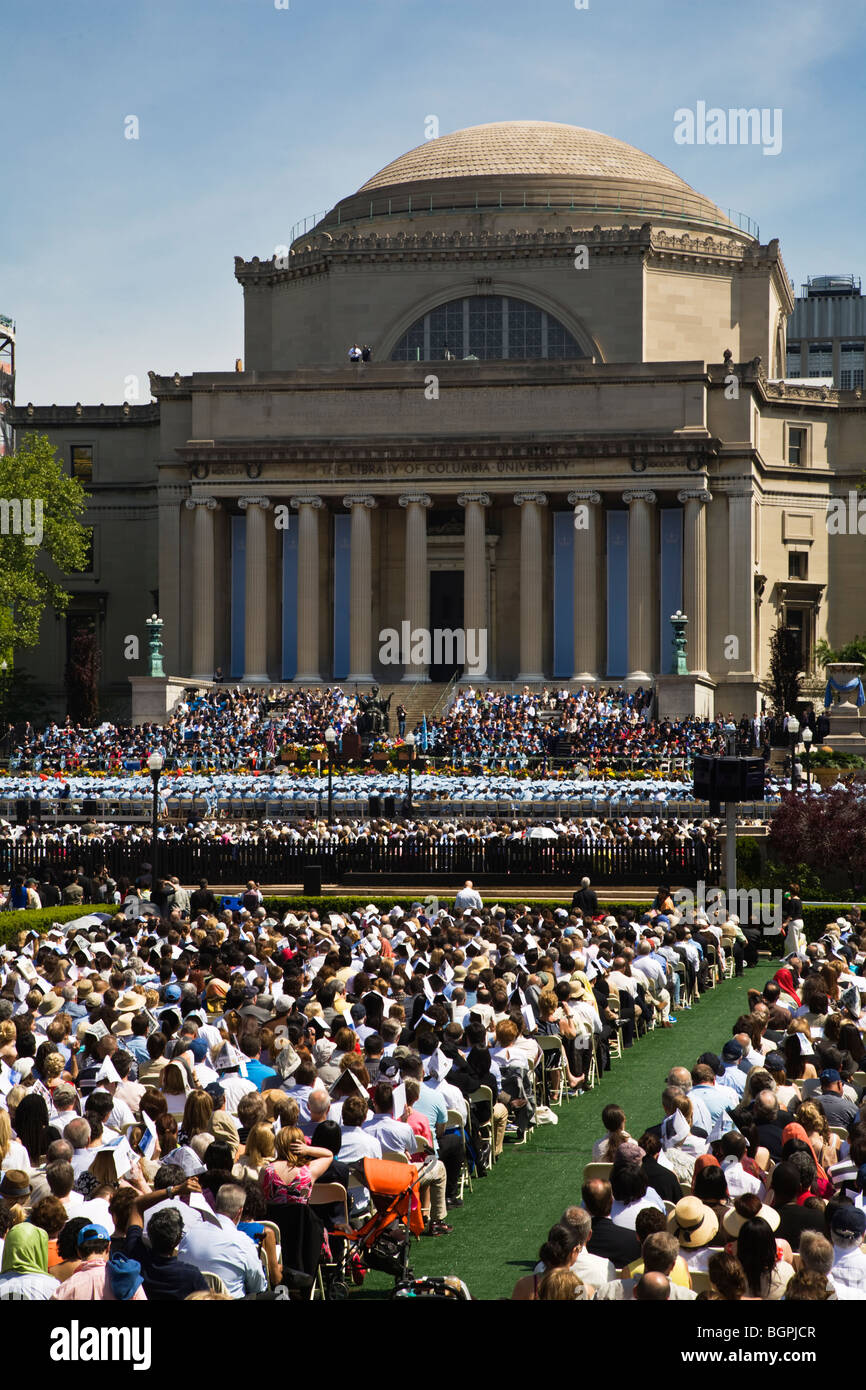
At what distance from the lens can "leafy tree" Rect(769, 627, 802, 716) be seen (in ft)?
256

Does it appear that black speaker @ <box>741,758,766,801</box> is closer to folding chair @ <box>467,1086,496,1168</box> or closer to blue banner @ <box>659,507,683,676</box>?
folding chair @ <box>467,1086,496,1168</box>

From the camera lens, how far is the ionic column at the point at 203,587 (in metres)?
79.4

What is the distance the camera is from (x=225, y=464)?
79.2 metres

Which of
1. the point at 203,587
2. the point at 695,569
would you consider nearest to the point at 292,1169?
the point at 695,569

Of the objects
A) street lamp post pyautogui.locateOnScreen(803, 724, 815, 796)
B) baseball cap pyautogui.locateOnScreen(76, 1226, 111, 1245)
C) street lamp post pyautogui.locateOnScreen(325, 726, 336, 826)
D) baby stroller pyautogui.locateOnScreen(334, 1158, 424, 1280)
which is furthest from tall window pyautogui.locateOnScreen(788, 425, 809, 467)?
baseball cap pyautogui.locateOnScreen(76, 1226, 111, 1245)

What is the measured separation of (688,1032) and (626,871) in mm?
15438

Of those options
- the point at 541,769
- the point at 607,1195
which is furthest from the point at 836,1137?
the point at 541,769

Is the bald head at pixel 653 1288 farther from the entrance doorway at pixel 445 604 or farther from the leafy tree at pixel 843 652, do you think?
the entrance doorway at pixel 445 604

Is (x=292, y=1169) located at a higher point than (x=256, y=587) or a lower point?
lower

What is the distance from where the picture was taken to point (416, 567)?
7856 cm

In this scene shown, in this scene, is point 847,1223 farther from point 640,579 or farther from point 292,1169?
point 640,579

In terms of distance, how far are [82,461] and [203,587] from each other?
48.5 feet

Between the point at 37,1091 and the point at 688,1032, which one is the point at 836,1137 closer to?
the point at 37,1091

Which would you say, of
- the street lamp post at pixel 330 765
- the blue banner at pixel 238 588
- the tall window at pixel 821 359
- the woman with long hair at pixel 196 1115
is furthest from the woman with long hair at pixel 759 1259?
the tall window at pixel 821 359
